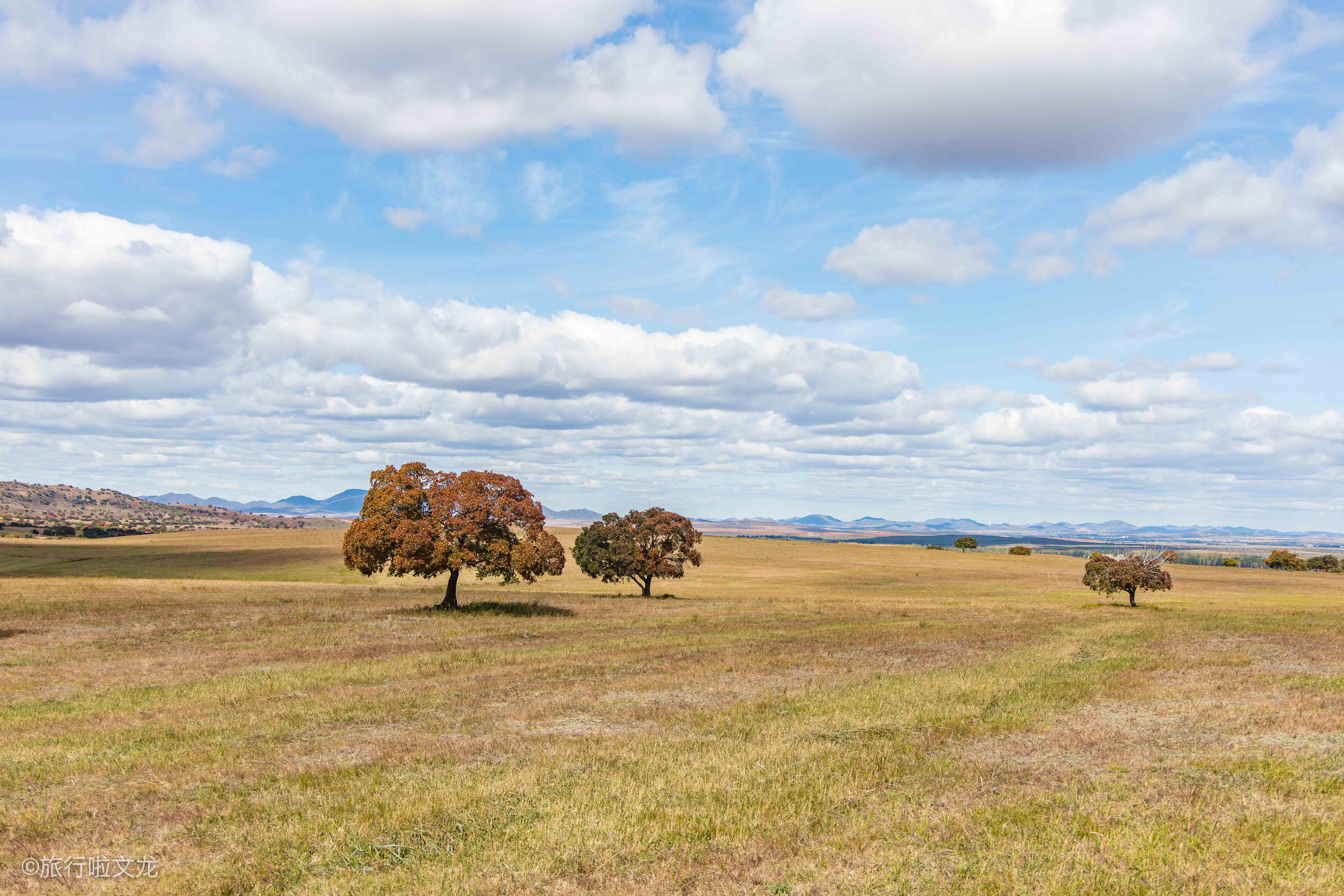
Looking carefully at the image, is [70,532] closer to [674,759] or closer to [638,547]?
[638,547]

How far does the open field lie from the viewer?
35.9 ft

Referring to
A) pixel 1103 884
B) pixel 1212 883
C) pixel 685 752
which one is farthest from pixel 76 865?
pixel 1212 883

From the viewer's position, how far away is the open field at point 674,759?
10.9 m

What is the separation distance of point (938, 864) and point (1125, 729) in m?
10.9

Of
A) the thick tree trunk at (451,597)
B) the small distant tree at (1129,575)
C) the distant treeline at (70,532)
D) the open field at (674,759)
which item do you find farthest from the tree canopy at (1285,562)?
the distant treeline at (70,532)

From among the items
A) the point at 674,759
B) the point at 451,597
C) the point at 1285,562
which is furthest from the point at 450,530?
the point at 1285,562

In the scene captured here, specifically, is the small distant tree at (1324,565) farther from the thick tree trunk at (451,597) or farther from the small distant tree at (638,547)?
the thick tree trunk at (451,597)

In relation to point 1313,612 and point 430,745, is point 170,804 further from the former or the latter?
point 1313,612

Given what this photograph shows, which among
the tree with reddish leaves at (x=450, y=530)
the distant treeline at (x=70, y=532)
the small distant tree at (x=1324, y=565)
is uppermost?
the tree with reddish leaves at (x=450, y=530)

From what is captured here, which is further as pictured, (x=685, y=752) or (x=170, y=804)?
(x=685, y=752)

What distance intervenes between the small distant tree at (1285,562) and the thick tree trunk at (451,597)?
16088cm

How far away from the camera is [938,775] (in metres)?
15.2

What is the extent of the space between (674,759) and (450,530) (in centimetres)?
3912

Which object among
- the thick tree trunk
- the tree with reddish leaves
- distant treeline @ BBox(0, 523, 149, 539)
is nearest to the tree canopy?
the tree with reddish leaves
